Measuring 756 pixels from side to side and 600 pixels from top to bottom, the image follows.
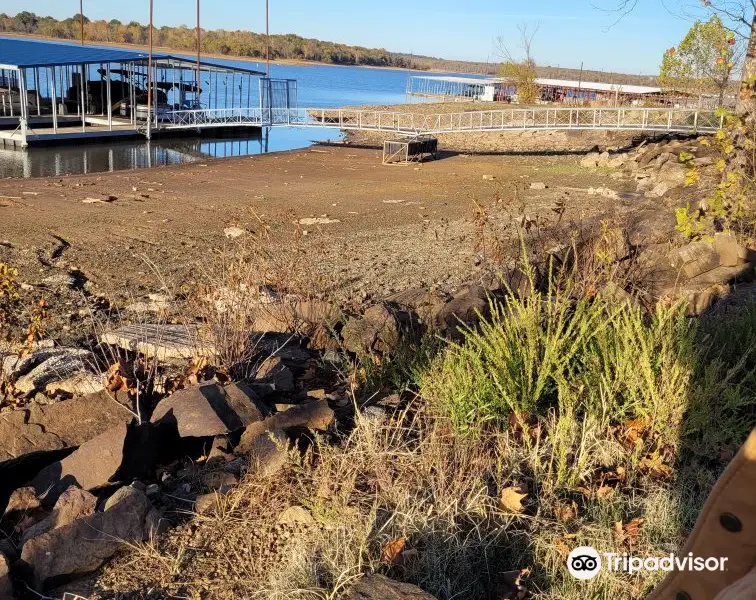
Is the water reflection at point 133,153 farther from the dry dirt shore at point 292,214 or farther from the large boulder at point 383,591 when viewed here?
the large boulder at point 383,591

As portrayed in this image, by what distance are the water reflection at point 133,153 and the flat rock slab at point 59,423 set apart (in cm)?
2084

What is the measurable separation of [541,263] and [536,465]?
473 centimetres

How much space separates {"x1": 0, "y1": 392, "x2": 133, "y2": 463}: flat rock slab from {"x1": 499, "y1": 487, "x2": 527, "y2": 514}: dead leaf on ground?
207 centimetres

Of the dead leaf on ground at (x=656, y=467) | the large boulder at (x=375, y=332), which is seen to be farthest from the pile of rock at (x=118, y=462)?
the dead leaf on ground at (x=656, y=467)

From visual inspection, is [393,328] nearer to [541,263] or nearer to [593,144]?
[541,263]

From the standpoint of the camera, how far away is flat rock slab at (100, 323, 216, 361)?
18.0 feet

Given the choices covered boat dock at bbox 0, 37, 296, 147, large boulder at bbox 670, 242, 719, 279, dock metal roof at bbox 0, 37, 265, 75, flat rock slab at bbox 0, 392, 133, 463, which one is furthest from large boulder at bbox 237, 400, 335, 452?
dock metal roof at bbox 0, 37, 265, 75

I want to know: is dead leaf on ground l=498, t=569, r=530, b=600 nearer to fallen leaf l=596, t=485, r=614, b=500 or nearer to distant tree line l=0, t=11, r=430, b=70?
fallen leaf l=596, t=485, r=614, b=500

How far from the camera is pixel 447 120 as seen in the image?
39094 millimetres

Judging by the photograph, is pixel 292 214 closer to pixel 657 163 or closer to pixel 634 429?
pixel 634 429

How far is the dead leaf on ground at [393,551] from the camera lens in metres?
3.07

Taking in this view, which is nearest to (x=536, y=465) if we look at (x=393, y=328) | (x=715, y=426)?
(x=715, y=426)

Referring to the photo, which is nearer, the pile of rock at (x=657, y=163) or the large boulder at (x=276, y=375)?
the large boulder at (x=276, y=375)

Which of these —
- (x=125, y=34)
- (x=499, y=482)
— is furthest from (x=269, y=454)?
(x=125, y=34)
